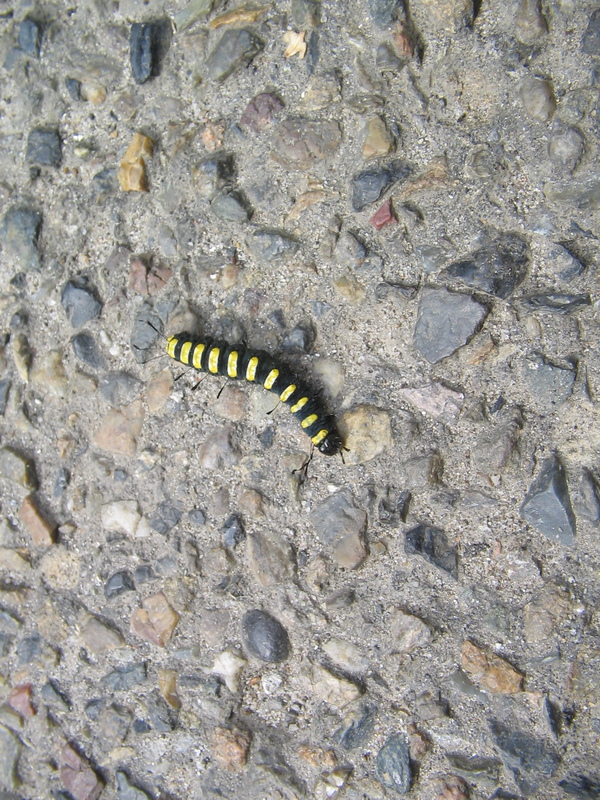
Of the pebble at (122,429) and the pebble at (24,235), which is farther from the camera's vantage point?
the pebble at (24,235)

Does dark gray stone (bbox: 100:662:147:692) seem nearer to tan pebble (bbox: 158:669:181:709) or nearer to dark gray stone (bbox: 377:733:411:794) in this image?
tan pebble (bbox: 158:669:181:709)

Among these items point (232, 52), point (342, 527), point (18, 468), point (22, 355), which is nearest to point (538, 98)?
point (232, 52)

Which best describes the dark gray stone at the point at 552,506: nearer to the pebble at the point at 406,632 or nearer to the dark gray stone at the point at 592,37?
the pebble at the point at 406,632

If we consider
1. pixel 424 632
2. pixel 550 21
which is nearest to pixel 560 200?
pixel 550 21

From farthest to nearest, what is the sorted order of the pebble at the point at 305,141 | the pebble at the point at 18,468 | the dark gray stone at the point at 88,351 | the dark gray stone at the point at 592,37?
the pebble at the point at 18,468, the dark gray stone at the point at 88,351, the pebble at the point at 305,141, the dark gray stone at the point at 592,37

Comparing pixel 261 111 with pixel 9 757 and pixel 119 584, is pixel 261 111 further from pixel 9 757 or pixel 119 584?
pixel 9 757

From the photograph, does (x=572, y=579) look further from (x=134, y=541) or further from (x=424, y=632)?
(x=134, y=541)

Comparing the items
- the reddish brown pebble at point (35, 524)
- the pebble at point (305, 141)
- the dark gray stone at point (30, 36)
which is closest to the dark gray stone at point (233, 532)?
the reddish brown pebble at point (35, 524)
